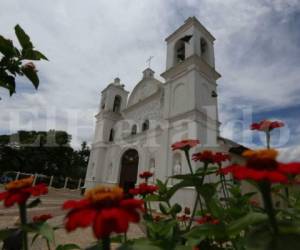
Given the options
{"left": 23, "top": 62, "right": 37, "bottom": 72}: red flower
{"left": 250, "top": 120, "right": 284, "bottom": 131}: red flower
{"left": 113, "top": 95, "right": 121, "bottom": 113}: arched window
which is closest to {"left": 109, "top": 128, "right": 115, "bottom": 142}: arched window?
{"left": 113, "top": 95, "right": 121, "bottom": 113}: arched window

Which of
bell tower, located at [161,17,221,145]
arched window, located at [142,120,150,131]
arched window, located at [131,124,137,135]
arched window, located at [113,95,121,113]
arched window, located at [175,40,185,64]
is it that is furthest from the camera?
arched window, located at [113,95,121,113]

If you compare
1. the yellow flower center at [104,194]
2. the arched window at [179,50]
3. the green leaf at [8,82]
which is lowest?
the yellow flower center at [104,194]

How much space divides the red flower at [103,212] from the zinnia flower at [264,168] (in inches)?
13.8

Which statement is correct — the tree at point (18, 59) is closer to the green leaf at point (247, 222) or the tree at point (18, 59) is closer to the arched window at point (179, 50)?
the green leaf at point (247, 222)

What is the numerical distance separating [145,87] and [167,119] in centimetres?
598

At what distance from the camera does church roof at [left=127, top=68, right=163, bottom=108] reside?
636 inches

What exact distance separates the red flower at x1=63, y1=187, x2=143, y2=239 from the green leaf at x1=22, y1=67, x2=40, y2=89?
42.5 inches

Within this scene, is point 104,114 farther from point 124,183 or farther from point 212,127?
point 212,127

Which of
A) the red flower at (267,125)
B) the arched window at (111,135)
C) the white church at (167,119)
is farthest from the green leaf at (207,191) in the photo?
the arched window at (111,135)

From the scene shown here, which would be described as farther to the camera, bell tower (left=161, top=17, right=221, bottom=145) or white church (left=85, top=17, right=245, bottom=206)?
bell tower (left=161, top=17, right=221, bottom=145)

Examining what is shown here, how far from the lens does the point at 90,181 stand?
16500 millimetres

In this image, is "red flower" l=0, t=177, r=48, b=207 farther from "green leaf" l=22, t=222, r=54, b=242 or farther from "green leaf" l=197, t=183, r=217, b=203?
"green leaf" l=197, t=183, r=217, b=203

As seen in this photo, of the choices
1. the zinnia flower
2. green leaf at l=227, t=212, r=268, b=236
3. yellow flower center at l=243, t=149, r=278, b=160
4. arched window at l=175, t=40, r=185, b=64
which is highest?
arched window at l=175, t=40, r=185, b=64

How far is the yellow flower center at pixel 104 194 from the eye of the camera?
2.21 ft
